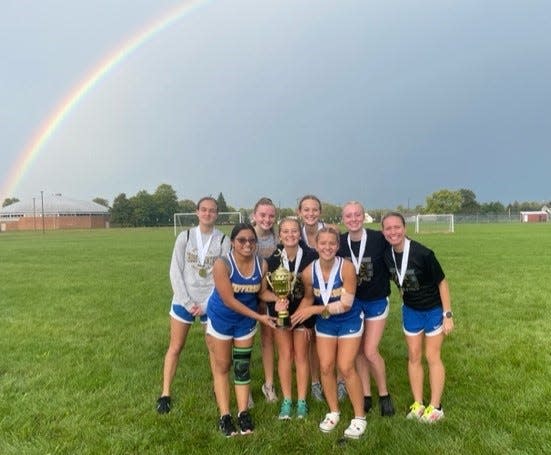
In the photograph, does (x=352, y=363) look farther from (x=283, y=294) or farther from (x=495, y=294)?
(x=495, y=294)

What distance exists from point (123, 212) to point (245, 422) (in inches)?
4472

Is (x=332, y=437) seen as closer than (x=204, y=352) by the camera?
Yes

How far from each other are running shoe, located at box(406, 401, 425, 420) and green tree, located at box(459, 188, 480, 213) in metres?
139

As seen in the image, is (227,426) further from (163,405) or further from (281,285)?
(281,285)

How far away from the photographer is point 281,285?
4473 millimetres

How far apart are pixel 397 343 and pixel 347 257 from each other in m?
3.46

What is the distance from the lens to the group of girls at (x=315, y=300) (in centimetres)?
463

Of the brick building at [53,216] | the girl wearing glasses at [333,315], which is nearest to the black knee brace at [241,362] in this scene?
the girl wearing glasses at [333,315]

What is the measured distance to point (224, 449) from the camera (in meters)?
4.40

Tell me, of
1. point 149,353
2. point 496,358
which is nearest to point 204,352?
point 149,353

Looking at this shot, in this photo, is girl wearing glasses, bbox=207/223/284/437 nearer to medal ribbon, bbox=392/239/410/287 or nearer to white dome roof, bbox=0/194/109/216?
medal ribbon, bbox=392/239/410/287

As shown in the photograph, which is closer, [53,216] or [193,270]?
[193,270]

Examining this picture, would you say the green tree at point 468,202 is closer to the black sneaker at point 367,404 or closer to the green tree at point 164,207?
the green tree at point 164,207

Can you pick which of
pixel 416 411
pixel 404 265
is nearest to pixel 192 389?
pixel 416 411
